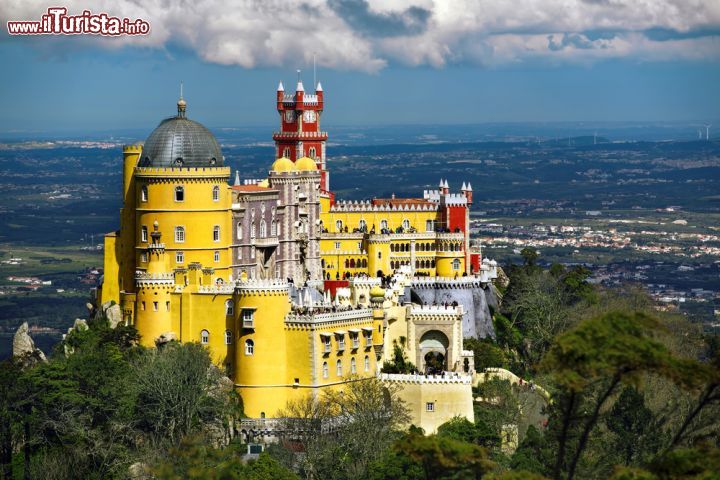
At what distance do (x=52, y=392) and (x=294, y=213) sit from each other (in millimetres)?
27079

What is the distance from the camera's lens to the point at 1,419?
334 feet

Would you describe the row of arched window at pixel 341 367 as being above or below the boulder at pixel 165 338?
below

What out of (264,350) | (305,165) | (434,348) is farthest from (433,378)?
(305,165)

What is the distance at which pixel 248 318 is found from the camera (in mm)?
102688

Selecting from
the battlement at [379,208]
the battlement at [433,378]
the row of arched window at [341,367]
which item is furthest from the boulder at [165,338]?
the battlement at [379,208]

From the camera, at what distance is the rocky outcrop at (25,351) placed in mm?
111375

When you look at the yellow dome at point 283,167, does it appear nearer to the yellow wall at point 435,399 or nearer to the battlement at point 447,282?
the battlement at point 447,282

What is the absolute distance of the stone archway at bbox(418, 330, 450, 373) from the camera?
112 m

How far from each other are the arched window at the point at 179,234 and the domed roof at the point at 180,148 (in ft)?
13.3

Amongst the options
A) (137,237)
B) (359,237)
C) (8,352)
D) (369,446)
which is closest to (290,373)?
(369,446)

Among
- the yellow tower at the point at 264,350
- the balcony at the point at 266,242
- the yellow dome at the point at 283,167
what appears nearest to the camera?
the yellow tower at the point at 264,350

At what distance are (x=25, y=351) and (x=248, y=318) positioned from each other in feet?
64.2

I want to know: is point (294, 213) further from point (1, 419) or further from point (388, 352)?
point (1, 419)

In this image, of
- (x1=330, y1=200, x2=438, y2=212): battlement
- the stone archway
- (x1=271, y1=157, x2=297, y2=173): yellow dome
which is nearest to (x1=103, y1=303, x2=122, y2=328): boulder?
(x1=271, y1=157, x2=297, y2=173): yellow dome
